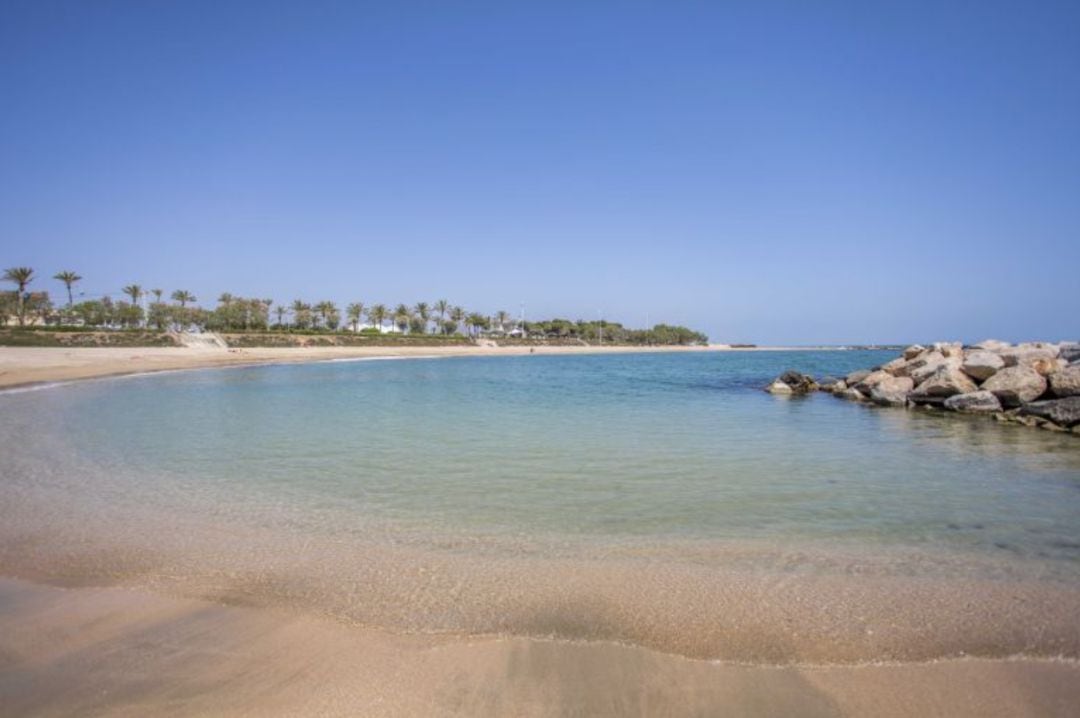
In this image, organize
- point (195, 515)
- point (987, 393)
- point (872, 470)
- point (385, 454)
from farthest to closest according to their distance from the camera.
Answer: point (987, 393)
point (385, 454)
point (872, 470)
point (195, 515)

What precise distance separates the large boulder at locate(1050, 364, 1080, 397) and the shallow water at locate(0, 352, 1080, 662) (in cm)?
524

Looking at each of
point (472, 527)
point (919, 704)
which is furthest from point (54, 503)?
point (919, 704)

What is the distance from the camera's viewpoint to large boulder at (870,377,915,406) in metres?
22.6

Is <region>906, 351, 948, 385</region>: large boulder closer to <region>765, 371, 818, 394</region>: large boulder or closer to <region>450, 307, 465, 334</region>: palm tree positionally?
<region>765, 371, 818, 394</region>: large boulder

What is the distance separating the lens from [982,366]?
21672mm

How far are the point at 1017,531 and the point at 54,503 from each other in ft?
39.6

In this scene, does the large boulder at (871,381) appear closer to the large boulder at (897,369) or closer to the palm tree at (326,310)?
the large boulder at (897,369)

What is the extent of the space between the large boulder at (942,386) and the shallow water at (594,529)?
8.02 metres

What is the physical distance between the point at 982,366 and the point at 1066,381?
4332 millimetres

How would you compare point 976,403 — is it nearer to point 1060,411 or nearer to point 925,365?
point 1060,411

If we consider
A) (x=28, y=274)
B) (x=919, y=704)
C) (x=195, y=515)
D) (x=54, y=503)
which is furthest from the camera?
(x=28, y=274)

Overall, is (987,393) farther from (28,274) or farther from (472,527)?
(28,274)

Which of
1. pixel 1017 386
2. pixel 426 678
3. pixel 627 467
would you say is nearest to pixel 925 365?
pixel 1017 386

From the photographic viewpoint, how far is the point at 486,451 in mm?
11359
